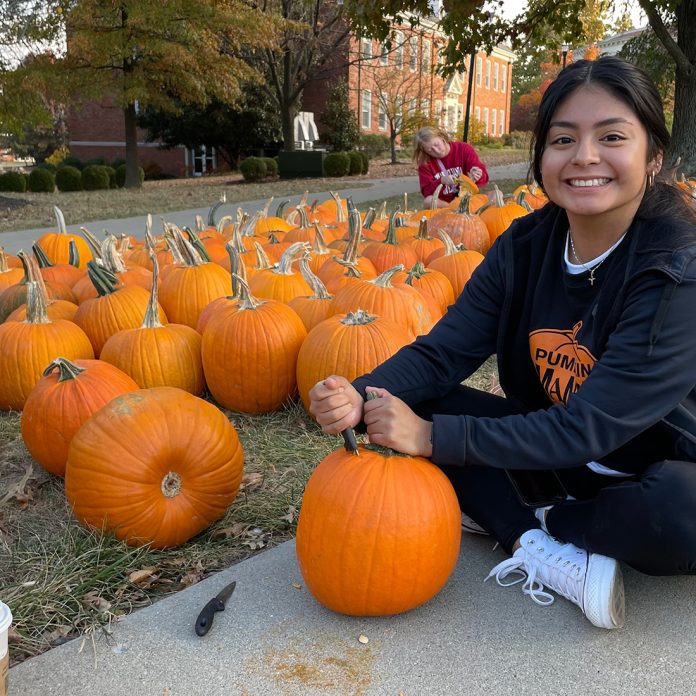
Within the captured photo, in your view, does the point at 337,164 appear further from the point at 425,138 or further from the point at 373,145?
Result: the point at 425,138

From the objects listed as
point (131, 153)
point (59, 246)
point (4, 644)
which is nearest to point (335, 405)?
point (4, 644)

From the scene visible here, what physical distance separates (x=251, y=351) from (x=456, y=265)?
185 cm

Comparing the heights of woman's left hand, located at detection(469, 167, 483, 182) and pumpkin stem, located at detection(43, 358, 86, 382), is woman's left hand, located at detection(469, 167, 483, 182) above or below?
above

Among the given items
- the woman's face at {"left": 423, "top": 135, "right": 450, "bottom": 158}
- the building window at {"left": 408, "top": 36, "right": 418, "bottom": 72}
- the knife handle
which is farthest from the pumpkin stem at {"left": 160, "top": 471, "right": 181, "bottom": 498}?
the building window at {"left": 408, "top": 36, "right": 418, "bottom": 72}

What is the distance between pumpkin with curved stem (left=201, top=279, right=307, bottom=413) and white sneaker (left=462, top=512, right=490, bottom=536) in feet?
4.09

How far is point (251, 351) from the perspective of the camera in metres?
3.28

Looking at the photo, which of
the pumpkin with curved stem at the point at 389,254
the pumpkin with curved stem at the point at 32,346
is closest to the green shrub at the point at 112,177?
the pumpkin with curved stem at the point at 389,254

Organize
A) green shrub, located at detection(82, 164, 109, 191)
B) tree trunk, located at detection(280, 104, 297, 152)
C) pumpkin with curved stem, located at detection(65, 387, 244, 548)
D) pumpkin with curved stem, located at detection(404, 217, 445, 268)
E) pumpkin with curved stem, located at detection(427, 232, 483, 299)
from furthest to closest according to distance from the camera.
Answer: tree trunk, located at detection(280, 104, 297, 152)
green shrub, located at detection(82, 164, 109, 191)
pumpkin with curved stem, located at detection(404, 217, 445, 268)
pumpkin with curved stem, located at detection(427, 232, 483, 299)
pumpkin with curved stem, located at detection(65, 387, 244, 548)

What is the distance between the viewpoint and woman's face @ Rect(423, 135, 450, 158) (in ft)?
25.6

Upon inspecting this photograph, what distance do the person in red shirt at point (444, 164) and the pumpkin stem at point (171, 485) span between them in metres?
6.03

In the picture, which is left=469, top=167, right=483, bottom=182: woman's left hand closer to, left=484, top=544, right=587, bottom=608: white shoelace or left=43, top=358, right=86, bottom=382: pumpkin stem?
left=43, top=358, right=86, bottom=382: pumpkin stem

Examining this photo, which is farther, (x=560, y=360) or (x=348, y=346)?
(x=348, y=346)

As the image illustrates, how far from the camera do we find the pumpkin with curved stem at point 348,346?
311cm

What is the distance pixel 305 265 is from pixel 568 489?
6.33 feet
